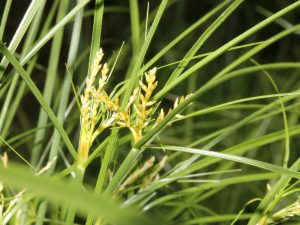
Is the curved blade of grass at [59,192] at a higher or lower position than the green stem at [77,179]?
higher

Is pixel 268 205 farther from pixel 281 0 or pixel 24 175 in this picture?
pixel 281 0

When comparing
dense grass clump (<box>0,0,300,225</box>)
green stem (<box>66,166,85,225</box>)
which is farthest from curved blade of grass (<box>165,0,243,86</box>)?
green stem (<box>66,166,85,225</box>)

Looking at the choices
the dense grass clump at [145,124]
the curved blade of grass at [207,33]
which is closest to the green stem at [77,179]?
the dense grass clump at [145,124]

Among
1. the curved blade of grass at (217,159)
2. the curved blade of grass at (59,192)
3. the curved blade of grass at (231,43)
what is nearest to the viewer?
the curved blade of grass at (59,192)

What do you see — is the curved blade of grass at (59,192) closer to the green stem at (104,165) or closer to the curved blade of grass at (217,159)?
the green stem at (104,165)

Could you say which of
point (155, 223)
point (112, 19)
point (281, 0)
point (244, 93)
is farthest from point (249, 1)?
point (155, 223)

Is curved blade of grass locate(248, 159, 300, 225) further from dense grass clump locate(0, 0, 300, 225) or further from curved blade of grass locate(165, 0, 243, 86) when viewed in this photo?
curved blade of grass locate(165, 0, 243, 86)

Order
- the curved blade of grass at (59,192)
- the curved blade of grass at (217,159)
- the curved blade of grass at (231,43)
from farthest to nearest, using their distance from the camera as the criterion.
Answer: the curved blade of grass at (217,159) → the curved blade of grass at (231,43) → the curved blade of grass at (59,192)

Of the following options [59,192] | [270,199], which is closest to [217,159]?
[270,199]
